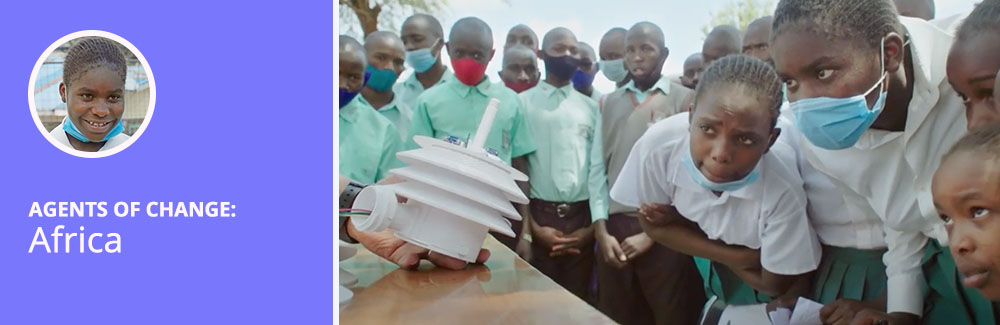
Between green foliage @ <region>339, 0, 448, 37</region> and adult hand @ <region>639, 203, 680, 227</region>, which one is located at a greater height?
green foliage @ <region>339, 0, 448, 37</region>

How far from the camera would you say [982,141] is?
0.92 metres

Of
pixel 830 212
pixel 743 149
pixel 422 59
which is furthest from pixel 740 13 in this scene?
pixel 422 59

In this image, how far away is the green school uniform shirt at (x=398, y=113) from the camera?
69.7 inches

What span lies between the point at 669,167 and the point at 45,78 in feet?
3.41

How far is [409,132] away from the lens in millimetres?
1806

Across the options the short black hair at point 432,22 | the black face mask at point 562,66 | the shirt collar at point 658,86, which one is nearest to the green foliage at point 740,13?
the shirt collar at point 658,86

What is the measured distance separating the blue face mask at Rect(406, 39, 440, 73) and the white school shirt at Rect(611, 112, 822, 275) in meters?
0.53

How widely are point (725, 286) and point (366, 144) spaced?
2.66 feet

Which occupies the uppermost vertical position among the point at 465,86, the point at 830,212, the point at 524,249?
the point at 465,86

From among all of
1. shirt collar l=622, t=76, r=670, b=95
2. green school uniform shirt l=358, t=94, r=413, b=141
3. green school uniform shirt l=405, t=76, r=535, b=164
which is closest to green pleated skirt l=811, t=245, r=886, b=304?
shirt collar l=622, t=76, r=670, b=95

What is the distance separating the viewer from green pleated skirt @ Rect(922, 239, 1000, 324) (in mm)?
1158

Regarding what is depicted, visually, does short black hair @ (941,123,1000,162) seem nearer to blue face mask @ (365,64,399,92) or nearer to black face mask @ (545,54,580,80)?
black face mask @ (545,54,580,80)

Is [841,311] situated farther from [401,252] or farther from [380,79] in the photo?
[380,79]

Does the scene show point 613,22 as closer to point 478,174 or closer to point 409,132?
point 409,132
